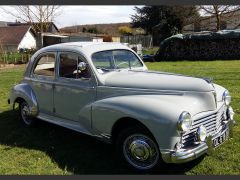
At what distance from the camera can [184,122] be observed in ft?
15.3

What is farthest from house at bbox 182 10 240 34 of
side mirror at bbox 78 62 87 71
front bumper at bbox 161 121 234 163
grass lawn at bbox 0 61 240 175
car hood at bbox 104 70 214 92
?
front bumper at bbox 161 121 234 163

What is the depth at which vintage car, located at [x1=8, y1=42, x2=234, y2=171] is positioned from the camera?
4758 millimetres

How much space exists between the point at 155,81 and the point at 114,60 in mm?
1195

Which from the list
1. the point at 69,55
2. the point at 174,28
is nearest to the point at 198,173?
the point at 69,55

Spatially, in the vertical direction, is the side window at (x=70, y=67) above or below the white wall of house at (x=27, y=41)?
below

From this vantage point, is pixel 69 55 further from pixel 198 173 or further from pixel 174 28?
pixel 174 28

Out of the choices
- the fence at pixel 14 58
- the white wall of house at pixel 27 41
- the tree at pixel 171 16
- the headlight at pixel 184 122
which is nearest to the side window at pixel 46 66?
the headlight at pixel 184 122

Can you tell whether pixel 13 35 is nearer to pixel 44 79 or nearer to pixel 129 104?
pixel 44 79

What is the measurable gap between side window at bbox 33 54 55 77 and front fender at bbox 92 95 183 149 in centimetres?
163

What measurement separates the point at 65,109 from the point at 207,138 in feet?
8.78

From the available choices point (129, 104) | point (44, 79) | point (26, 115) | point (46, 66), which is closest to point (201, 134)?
point (129, 104)

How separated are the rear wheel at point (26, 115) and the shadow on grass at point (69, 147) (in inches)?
4.5

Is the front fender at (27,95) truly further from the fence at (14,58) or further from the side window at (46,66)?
the fence at (14,58)

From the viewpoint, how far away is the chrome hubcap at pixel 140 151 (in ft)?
16.2
